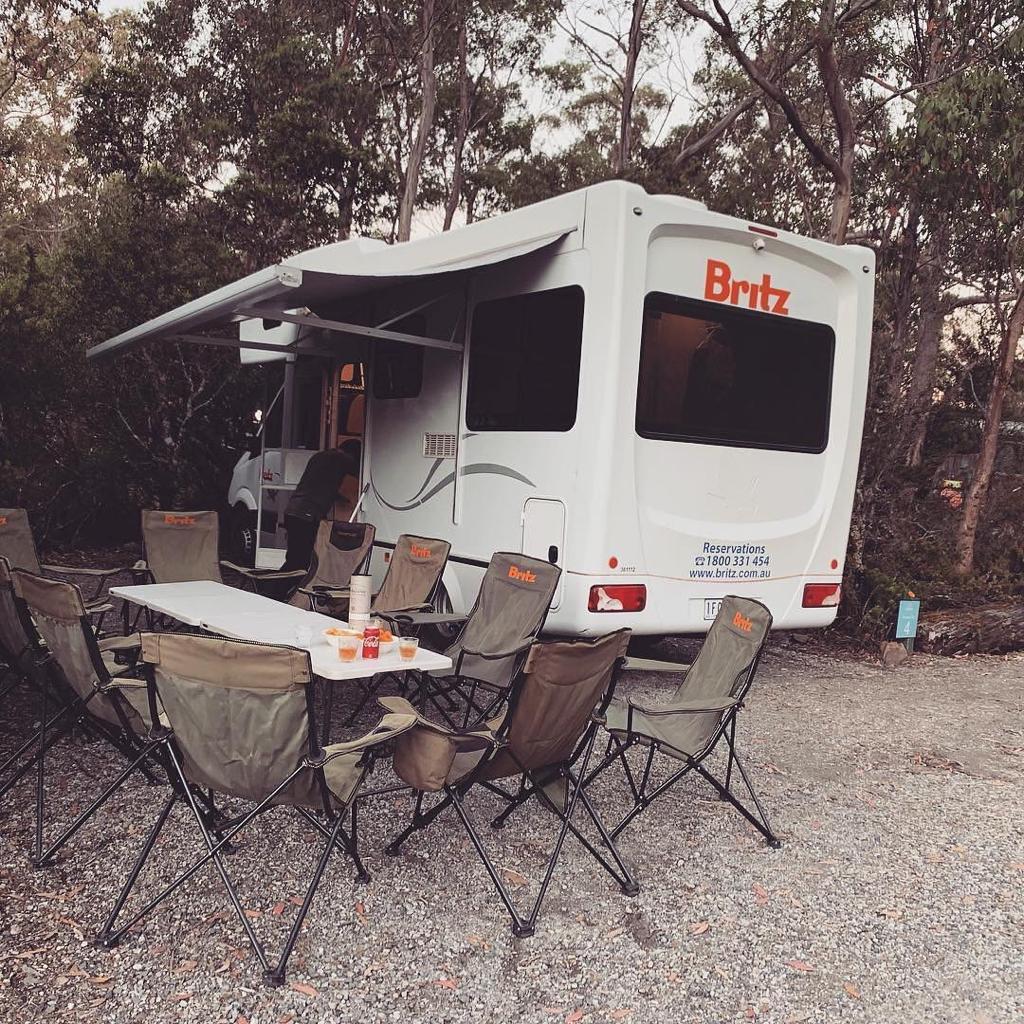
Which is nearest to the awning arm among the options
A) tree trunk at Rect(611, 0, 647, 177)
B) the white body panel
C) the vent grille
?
the white body panel

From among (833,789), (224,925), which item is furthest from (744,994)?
(833,789)

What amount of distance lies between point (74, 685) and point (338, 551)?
278 cm

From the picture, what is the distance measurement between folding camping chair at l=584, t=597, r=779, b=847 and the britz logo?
1.91 m

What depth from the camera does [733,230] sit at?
16.0ft

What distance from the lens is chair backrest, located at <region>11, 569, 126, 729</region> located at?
9.58 ft

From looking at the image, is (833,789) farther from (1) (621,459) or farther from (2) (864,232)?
(2) (864,232)

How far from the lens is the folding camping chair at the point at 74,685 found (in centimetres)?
291

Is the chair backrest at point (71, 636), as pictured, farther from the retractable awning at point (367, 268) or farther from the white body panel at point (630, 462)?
the white body panel at point (630, 462)

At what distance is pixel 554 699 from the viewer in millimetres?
2814

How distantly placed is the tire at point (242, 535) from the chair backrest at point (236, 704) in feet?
20.7

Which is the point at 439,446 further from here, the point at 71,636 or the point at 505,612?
the point at 71,636

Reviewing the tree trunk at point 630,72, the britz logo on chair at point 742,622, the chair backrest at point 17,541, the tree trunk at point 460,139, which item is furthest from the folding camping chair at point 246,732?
the tree trunk at point 460,139

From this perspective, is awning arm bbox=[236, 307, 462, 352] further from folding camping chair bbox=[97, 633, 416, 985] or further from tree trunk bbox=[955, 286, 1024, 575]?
tree trunk bbox=[955, 286, 1024, 575]

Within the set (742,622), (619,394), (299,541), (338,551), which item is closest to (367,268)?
(619,394)
